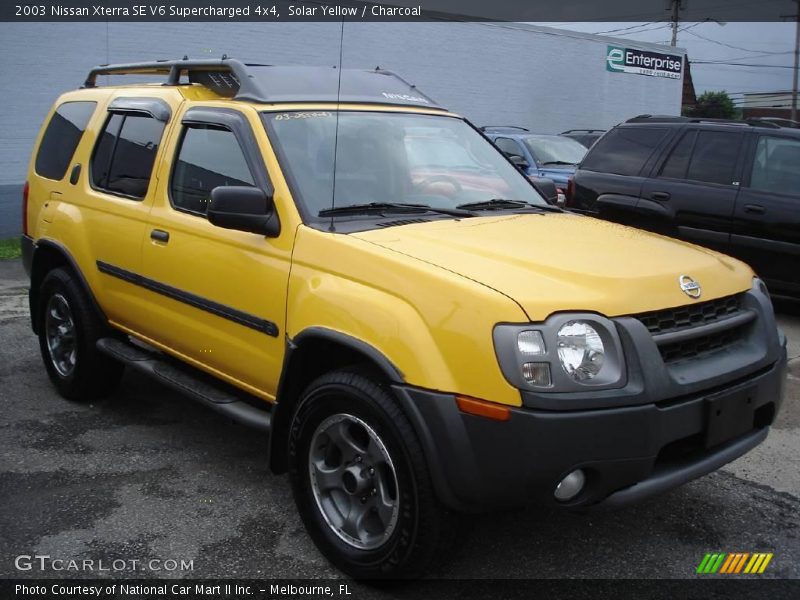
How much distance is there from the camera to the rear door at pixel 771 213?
7.11 metres

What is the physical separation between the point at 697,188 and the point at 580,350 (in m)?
5.45

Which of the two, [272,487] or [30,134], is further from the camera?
[30,134]

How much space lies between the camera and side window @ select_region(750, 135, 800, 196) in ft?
23.9

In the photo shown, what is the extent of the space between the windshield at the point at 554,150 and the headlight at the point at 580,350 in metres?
10.4

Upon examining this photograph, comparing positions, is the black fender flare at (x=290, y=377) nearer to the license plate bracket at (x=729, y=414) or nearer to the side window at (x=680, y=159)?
the license plate bracket at (x=729, y=414)

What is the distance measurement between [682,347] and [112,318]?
10.9ft

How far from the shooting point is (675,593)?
3.15 m

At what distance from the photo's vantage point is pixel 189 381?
4.20 m

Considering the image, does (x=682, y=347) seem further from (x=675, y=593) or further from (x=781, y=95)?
(x=781, y=95)

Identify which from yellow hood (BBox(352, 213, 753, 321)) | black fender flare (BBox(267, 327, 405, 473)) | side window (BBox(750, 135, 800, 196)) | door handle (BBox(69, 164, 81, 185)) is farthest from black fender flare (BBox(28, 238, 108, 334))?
side window (BBox(750, 135, 800, 196))

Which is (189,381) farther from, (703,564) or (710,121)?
(710,121)

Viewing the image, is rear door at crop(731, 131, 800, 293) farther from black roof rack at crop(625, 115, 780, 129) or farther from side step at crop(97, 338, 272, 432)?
side step at crop(97, 338, 272, 432)

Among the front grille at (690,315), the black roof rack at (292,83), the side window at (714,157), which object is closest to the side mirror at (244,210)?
the black roof rack at (292,83)

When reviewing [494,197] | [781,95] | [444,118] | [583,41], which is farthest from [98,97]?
[781,95]
